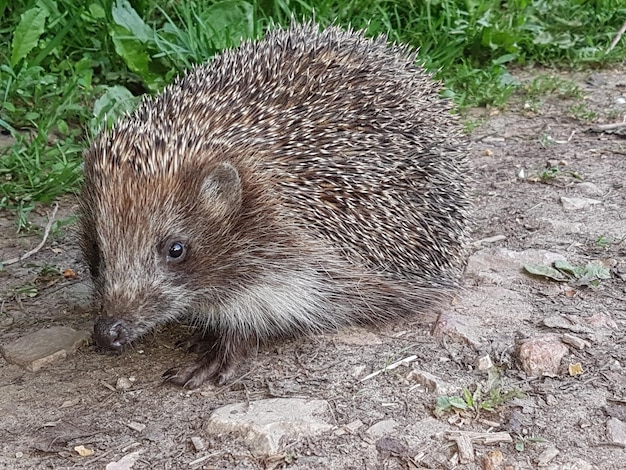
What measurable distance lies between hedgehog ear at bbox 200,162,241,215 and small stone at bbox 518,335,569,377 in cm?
111

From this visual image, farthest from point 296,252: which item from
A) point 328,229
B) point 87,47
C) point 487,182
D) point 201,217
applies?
point 87,47

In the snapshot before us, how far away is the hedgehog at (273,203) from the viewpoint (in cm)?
280

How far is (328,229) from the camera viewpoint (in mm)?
3086

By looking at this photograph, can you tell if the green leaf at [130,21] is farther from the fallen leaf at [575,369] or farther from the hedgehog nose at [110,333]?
the fallen leaf at [575,369]

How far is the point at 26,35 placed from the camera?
4.59 meters

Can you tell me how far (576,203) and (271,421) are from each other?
2.20 meters

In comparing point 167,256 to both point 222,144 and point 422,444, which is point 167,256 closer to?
point 222,144

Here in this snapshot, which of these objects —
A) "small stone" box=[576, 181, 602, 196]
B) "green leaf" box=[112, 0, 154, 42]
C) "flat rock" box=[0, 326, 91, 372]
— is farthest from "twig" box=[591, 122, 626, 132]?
"flat rock" box=[0, 326, 91, 372]

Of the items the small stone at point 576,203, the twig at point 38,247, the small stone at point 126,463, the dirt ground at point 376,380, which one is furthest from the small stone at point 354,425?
the small stone at point 576,203

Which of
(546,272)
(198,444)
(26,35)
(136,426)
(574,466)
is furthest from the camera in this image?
(26,35)

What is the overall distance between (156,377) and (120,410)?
0.22 m

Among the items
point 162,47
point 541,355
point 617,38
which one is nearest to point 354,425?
point 541,355

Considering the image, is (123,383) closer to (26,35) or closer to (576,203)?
(576,203)

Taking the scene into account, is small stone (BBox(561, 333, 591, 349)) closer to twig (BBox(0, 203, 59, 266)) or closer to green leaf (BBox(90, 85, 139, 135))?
twig (BBox(0, 203, 59, 266))
